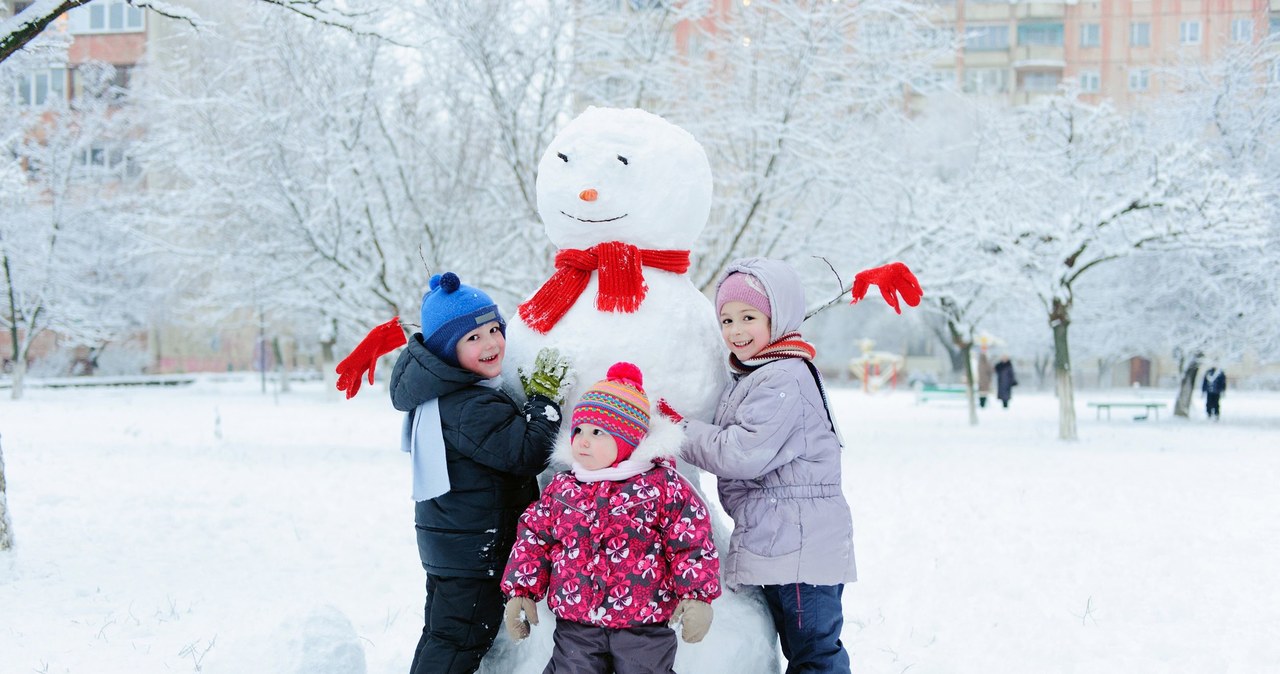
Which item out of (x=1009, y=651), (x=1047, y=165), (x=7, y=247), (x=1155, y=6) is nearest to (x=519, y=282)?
(x=1009, y=651)

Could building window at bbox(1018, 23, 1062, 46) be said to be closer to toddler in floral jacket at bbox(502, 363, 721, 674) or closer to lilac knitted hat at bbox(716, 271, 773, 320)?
lilac knitted hat at bbox(716, 271, 773, 320)

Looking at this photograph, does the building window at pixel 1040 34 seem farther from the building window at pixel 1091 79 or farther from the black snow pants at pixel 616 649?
the black snow pants at pixel 616 649

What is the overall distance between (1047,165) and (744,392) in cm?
1430

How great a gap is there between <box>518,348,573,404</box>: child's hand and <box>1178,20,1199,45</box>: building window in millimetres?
37705

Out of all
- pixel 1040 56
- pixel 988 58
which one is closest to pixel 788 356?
pixel 988 58

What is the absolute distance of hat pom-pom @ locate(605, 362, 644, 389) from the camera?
8.04ft

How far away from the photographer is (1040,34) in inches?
1463

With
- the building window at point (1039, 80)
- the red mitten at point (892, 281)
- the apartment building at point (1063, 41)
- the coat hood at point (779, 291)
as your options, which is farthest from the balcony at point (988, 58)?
the coat hood at point (779, 291)

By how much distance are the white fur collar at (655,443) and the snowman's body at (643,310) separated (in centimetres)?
20

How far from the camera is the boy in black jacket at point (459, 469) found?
2.68 meters

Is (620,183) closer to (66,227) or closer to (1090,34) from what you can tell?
(66,227)

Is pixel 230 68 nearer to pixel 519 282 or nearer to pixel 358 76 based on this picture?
pixel 358 76

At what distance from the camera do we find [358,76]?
9.67 metres

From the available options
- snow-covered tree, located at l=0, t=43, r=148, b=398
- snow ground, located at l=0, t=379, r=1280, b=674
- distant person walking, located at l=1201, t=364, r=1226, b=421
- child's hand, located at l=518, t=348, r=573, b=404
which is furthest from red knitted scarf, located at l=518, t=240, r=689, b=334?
distant person walking, located at l=1201, t=364, r=1226, b=421
